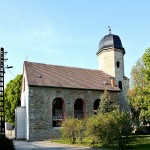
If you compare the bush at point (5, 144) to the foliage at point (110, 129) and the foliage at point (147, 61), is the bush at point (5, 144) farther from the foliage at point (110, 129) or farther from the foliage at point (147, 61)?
the foliage at point (147, 61)

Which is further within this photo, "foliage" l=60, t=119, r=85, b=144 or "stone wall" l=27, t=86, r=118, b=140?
"stone wall" l=27, t=86, r=118, b=140

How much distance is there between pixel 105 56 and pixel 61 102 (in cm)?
1115

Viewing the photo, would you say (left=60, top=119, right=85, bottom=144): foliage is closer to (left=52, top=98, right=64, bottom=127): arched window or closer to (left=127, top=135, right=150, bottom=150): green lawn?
(left=127, top=135, right=150, bottom=150): green lawn

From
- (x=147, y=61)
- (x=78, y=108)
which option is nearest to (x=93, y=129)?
(x=147, y=61)

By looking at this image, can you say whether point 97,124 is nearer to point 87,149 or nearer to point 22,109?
point 87,149

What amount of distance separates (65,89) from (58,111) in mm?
2632

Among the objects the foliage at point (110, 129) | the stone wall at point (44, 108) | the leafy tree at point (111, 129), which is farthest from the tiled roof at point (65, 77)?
the leafy tree at point (111, 129)

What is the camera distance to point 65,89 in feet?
115

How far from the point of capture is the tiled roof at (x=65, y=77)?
112ft

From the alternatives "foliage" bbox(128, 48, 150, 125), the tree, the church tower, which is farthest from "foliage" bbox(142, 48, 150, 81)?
the tree

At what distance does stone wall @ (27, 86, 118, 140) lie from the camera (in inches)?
1272

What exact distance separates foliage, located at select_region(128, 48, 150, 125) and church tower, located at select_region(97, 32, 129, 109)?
3.60 metres

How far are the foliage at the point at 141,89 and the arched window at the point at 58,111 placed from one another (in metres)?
8.53

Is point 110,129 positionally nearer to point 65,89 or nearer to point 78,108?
point 65,89
